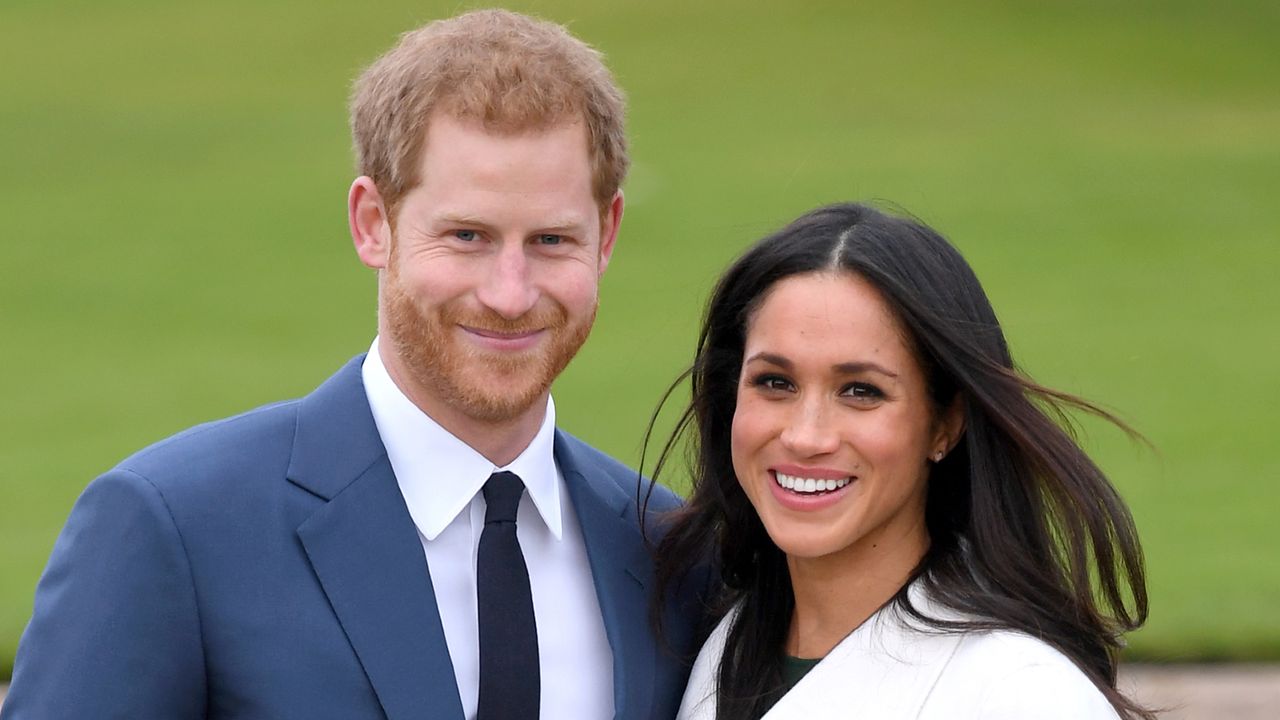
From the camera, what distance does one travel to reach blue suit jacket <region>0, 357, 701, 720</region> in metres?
3.25

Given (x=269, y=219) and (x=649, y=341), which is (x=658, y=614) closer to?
(x=649, y=341)

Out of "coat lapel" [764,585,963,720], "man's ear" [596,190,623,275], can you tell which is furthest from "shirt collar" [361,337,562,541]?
"coat lapel" [764,585,963,720]

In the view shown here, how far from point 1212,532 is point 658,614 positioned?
7729 mm

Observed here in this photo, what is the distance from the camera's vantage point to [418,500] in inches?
143

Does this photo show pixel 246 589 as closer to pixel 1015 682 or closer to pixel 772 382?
pixel 772 382

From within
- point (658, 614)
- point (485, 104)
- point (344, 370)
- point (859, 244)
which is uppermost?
point (485, 104)

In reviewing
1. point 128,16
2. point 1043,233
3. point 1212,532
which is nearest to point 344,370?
point 1212,532

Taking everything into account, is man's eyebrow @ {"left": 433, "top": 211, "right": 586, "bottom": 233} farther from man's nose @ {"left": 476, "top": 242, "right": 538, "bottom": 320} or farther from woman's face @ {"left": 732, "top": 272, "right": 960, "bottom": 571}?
woman's face @ {"left": 732, "top": 272, "right": 960, "bottom": 571}

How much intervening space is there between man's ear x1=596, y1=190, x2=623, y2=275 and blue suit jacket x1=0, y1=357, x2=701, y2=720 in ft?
1.87

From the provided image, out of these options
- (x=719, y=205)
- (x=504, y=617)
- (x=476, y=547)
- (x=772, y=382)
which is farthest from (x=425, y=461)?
(x=719, y=205)

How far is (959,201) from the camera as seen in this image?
1992 cm

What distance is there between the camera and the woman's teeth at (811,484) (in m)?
3.82

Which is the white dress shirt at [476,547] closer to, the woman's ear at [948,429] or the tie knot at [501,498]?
the tie knot at [501,498]

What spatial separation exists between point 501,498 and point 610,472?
59 centimetres
